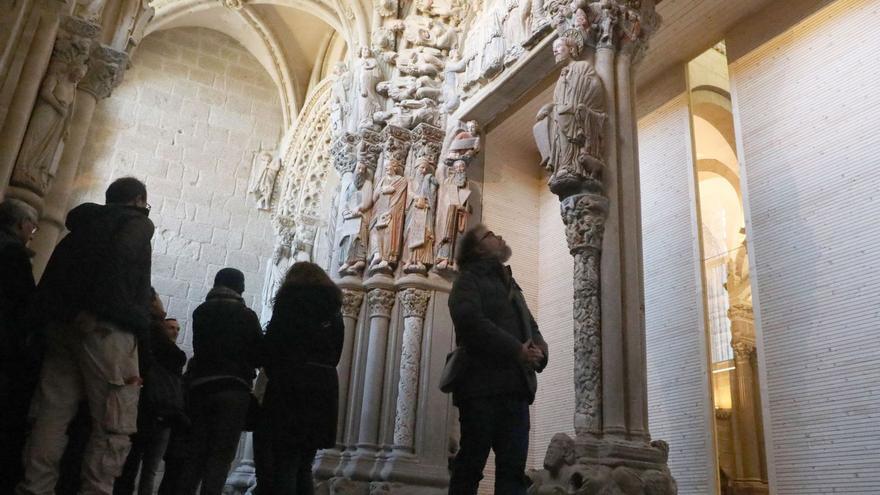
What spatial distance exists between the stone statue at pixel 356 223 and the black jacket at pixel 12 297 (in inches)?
207

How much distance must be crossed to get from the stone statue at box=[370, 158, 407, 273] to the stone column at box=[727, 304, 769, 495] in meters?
4.33

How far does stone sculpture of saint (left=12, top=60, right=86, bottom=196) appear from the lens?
21.3 ft

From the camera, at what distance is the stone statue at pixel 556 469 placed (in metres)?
4.66

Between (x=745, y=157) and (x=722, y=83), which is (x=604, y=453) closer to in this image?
(x=745, y=157)

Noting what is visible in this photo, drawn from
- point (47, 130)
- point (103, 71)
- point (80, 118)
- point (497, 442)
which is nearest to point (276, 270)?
point (80, 118)

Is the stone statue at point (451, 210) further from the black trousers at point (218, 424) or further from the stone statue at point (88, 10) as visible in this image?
the black trousers at point (218, 424)

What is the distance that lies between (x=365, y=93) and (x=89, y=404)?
262 inches

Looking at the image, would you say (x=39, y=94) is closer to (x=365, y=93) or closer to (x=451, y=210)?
(x=365, y=93)

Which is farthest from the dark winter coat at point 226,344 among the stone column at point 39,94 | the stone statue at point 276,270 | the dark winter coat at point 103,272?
the stone statue at point 276,270

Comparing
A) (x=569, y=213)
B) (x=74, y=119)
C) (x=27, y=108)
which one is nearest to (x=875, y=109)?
(x=569, y=213)

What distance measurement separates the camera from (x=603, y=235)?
548 centimetres

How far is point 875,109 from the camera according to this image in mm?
5836

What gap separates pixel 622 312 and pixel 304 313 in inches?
99.6

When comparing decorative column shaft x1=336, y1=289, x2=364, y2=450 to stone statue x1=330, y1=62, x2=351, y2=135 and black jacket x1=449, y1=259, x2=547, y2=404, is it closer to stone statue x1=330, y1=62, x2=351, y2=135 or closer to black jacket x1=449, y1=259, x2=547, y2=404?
stone statue x1=330, y1=62, x2=351, y2=135
